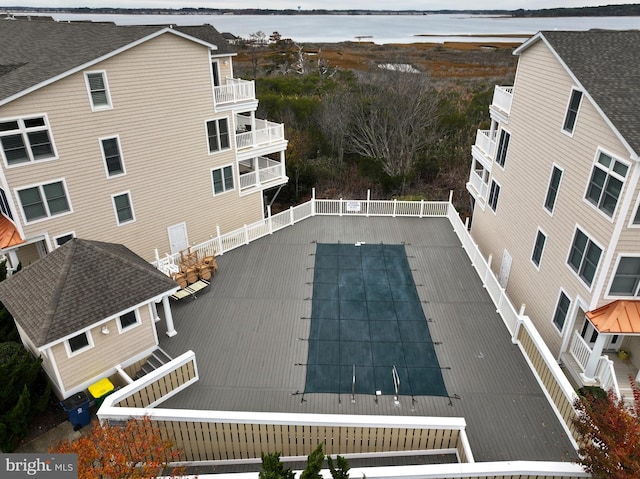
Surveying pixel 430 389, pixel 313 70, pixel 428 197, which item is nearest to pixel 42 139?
pixel 430 389

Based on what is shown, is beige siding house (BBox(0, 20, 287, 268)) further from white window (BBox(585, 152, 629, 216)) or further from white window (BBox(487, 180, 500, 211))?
white window (BBox(585, 152, 629, 216))

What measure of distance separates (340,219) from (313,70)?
39.2 m

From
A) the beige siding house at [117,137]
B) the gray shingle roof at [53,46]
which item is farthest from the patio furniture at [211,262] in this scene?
the gray shingle roof at [53,46]

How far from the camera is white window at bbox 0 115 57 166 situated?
42.1ft

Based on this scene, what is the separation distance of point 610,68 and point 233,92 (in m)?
13.6

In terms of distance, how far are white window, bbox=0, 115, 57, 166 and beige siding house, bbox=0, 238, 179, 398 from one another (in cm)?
387

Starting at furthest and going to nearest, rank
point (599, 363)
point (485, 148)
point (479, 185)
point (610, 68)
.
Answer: point (479, 185)
point (485, 148)
point (610, 68)
point (599, 363)

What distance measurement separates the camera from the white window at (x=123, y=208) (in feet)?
52.3

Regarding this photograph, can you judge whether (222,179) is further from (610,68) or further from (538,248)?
(610,68)

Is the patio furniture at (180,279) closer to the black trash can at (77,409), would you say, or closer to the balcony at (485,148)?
the black trash can at (77,409)

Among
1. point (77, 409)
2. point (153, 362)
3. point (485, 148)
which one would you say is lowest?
point (153, 362)

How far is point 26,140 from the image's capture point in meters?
13.2

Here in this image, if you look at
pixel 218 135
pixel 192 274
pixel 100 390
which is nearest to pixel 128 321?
pixel 100 390

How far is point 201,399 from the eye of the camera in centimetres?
1143
